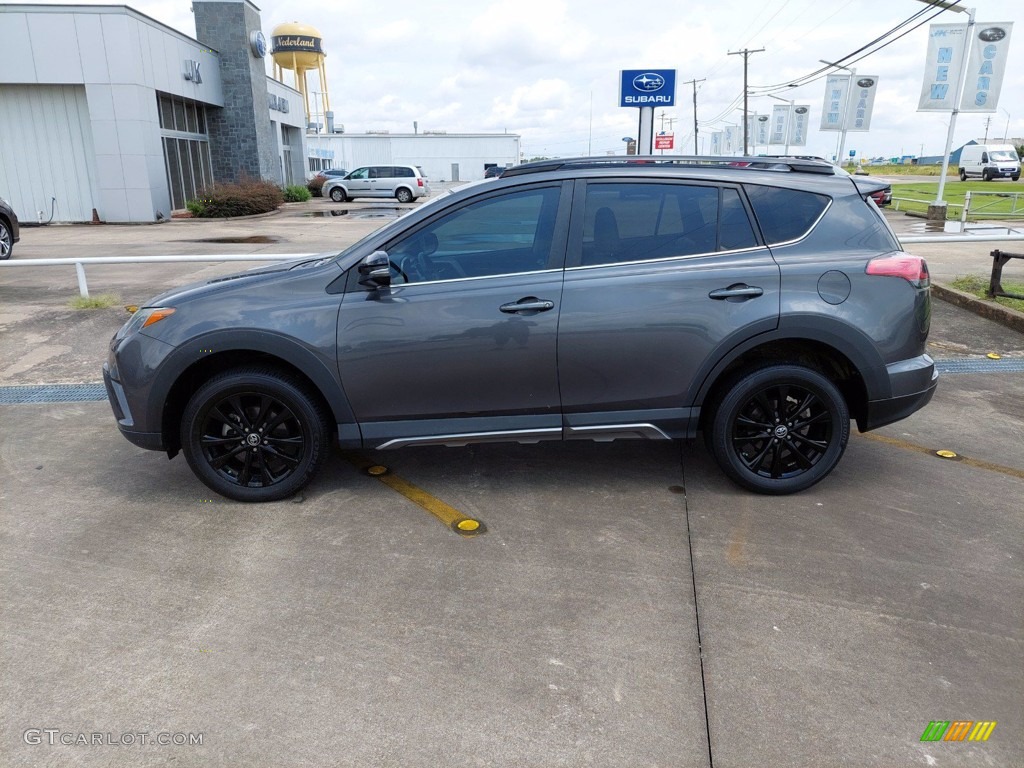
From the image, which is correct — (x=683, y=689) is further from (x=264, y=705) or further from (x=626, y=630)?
(x=264, y=705)

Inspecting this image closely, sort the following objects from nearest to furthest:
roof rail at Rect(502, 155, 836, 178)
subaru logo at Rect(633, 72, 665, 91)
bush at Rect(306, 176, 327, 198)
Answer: roof rail at Rect(502, 155, 836, 178) → subaru logo at Rect(633, 72, 665, 91) → bush at Rect(306, 176, 327, 198)

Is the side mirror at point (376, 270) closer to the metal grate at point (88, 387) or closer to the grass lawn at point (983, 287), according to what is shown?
the metal grate at point (88, 387)

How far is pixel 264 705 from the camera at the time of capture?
2.74 m

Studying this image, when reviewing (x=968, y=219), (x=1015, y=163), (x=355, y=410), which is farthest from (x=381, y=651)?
(x=1015, y=163)

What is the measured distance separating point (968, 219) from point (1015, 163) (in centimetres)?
3540

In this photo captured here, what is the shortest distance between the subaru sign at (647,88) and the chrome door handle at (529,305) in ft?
30.4

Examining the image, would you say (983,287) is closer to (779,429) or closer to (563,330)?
(779,429)

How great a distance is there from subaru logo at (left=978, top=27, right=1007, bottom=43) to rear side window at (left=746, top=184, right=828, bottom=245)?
23.6 metres

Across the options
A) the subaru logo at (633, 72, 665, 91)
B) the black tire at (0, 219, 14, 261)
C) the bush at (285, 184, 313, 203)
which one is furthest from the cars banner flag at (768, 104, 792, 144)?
the black tire at (0, 219, 14, 261)

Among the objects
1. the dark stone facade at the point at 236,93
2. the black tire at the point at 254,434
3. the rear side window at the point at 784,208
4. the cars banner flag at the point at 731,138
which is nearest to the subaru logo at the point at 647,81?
the rear side window at the point at 784,208

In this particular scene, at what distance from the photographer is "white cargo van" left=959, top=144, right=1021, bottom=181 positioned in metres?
51.2

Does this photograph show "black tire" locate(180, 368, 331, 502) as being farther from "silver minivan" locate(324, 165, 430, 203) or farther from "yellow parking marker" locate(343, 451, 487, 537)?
"silver minivan" locate(324, 165, 430, 203)

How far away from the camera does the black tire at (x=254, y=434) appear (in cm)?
415

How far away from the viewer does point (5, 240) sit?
13273mm
